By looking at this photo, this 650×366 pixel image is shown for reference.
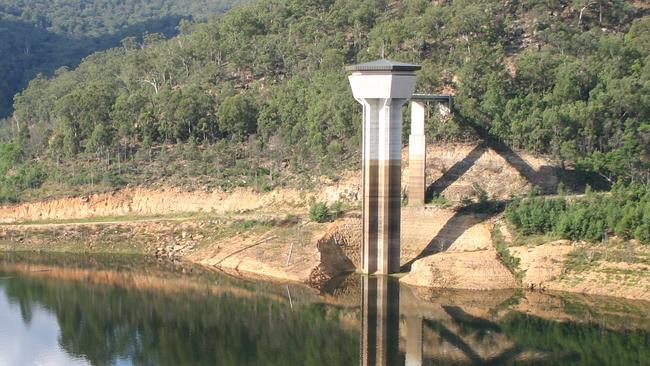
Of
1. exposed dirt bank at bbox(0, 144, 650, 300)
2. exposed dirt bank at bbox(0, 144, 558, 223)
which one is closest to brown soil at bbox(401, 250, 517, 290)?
exposed dirt bank at bbox(0, 144, 650, 300)

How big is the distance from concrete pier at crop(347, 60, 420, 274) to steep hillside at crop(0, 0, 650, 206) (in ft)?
39.0

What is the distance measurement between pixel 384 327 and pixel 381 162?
13879 millimetres

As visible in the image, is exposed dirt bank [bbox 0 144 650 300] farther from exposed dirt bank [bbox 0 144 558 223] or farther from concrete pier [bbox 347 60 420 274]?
concrete pier [bbox 347 60 420 274]

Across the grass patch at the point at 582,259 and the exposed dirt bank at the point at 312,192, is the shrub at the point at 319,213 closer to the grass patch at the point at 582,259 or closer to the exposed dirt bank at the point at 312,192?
the exposed dirt bank at the point at 312,192

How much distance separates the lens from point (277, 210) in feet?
260

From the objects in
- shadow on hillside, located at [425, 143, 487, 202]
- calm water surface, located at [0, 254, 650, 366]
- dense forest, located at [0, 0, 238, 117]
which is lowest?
calm water surface, located at [0, 254, 650, 366]

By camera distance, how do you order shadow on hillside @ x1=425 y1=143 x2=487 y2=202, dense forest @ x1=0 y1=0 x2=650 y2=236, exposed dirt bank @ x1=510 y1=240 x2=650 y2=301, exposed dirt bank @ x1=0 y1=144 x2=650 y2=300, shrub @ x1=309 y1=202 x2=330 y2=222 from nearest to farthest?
exposed dirt bank @ x1=510 y1=240 x2=650 y2=301 < exposed dirt bank @ x1=0 y1=144 x2=650 y2=300 < shrub @ x1=309 y1=202 x2=330 y2=222 < shadow on hillside @ x1=425 y1=143 x2=487 y2=202 < dense forest @ x1=0 y1=0 x2=650 y2=236

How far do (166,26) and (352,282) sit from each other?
122 metres

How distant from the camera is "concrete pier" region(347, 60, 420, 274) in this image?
2564 inches

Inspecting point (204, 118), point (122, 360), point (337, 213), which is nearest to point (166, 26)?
point (204, 118)

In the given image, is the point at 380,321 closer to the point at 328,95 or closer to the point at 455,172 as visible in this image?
the point at 455,172

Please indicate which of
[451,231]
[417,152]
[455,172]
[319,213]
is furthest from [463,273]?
[455,172]

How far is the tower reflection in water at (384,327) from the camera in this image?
165ft

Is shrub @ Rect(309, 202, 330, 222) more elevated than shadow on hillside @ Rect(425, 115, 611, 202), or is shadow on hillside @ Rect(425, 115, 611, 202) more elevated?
shadow on hillside @ Rect(425, 115, 611, 202)
